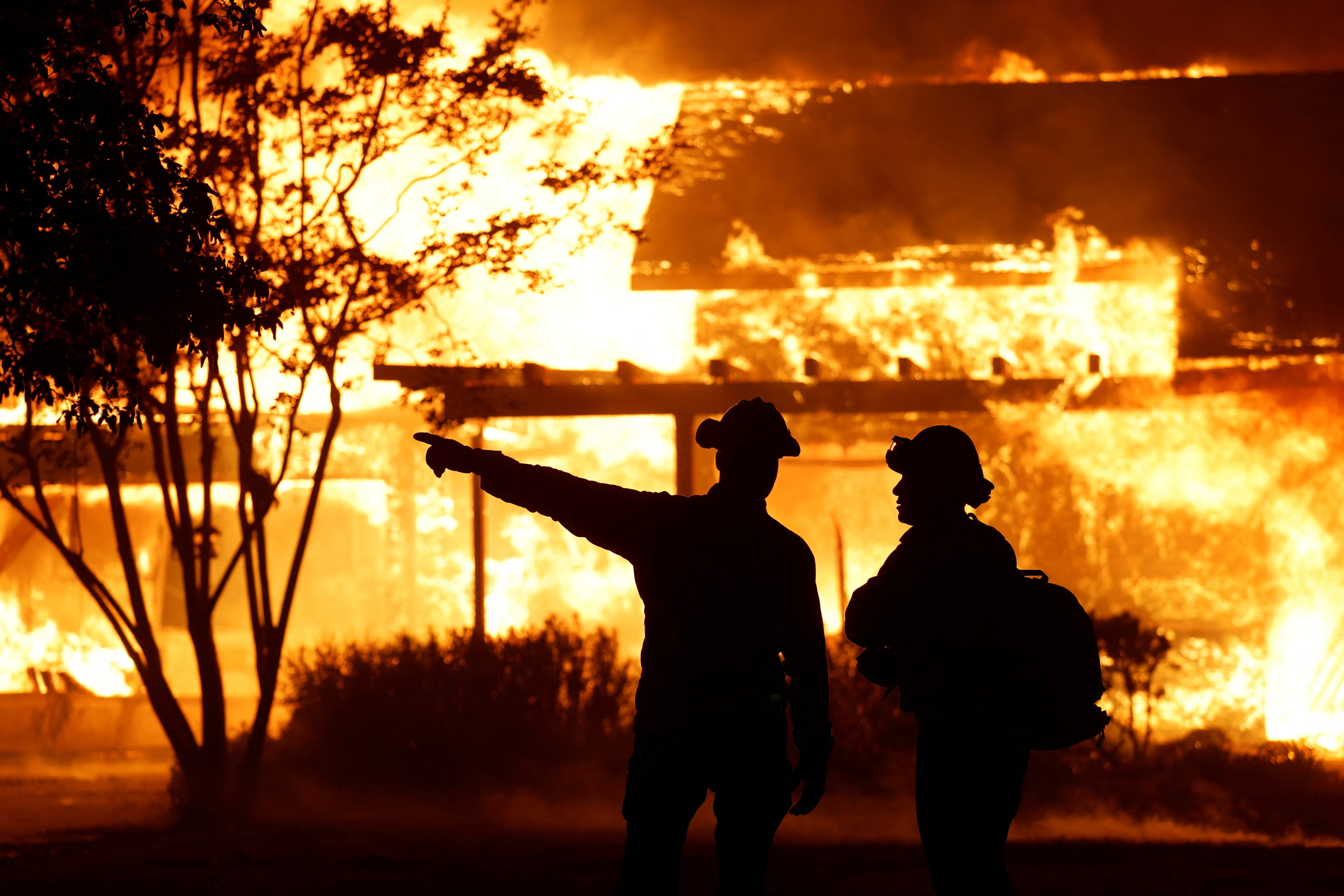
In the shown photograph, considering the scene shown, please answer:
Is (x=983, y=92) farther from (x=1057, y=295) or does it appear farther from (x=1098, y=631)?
(x=1098, y=631)

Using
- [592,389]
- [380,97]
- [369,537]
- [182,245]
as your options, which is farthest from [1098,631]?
[369,537]

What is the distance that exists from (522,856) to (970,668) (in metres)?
5.48

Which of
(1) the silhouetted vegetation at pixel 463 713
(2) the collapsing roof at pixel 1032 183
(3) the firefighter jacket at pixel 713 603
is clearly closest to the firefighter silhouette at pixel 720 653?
(3) the firefighter jacket at pixel 713 603

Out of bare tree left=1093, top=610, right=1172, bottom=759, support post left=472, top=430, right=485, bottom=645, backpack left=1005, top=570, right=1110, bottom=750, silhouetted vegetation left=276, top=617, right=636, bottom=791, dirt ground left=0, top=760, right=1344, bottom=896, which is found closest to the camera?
backpack left=1005, top=570, right=1110, bottom=750

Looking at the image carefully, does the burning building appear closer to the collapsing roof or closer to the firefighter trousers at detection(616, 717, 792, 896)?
the collapsing roof

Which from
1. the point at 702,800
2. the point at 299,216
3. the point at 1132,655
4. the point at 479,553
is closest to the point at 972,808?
the point at 702,800

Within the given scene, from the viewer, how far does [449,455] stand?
3799 millimetres

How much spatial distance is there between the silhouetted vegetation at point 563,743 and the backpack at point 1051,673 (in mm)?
7412

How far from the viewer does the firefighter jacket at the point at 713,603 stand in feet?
11.6

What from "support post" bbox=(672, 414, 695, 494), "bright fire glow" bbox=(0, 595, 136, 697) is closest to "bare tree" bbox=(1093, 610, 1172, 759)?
"support post" bbox=(672, 414, 695, 494)

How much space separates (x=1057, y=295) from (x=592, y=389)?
6240 millimetres

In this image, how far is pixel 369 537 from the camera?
76.5ft

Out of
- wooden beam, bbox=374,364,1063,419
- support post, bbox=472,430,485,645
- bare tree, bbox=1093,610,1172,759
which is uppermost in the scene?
wooden beam, bbox=374,364,1063,419

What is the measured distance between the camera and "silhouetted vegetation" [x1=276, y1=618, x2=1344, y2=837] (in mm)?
10984
